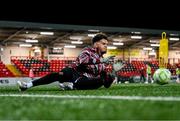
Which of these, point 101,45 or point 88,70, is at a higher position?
point 101,45

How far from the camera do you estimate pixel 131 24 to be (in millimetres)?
17422

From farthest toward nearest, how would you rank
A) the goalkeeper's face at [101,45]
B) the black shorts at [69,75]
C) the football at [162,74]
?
the football at [162,74] < the goalkeeper's face at [101,45] < the black shorts at [69,75]

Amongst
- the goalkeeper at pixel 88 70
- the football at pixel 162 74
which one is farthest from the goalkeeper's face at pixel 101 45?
the football at pixel 162 74

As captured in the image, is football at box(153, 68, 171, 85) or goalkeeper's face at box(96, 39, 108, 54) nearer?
goalkeeper's face at box(96, 39, 108, 54)

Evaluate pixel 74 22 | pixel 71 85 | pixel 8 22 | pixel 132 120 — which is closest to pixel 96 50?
pixel 71 85

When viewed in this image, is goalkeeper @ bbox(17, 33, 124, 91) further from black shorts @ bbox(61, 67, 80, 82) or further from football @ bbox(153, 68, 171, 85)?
football @ bbox(153, 68, 171, 85)

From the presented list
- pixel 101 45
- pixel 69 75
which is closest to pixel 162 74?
pixel 101 45

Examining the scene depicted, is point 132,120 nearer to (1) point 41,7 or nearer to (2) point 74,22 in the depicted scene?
(1) point 41,7

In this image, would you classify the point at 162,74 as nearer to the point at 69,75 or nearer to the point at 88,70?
the point at 88,70

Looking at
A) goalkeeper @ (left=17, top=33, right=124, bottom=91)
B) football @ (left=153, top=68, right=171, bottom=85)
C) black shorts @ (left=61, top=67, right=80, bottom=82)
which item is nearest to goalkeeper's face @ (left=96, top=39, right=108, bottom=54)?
goalkeeper @ (left=17, top=33, right=124, bottom=91)

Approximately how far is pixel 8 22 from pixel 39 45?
1838cm

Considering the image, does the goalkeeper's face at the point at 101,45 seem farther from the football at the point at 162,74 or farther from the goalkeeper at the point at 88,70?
the football at the point at 162,74

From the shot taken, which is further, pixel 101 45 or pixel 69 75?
pixel 101 45

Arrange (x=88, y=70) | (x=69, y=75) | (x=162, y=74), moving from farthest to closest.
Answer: (x=162, y=74) → (x=88, y=70) → (x=69, y=75)
